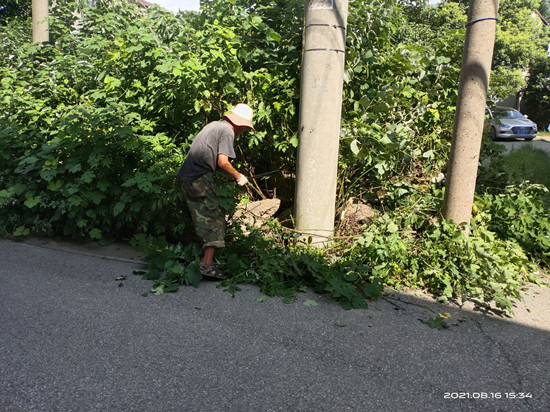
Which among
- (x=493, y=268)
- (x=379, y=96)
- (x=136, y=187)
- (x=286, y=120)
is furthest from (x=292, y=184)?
(x=493, y=268)

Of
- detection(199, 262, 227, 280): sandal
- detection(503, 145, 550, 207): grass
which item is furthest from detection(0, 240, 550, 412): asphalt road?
detection(503, 145, 550, 207): grass

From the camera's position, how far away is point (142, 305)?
3.84 m

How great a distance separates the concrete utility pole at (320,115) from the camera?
15.4 feet

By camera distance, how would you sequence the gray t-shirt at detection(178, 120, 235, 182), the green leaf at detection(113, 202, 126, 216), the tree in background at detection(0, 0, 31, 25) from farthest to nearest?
the tree in background at detection(0, 0, 31, 25) < the green leaf at detection(113, 202, 126, 216) < the gray t-shirt at detection(178, 120, 235, 182)

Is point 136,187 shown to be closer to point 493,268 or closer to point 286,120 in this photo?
point 286,120

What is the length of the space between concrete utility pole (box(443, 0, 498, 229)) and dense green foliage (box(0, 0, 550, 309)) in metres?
0.31

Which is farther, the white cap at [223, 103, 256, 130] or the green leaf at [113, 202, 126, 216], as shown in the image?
the green leaf at [113, 202, 126, 216]

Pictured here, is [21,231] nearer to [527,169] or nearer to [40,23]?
[40,23]

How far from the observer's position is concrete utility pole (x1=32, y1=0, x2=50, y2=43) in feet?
25.8

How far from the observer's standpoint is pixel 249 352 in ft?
10.3

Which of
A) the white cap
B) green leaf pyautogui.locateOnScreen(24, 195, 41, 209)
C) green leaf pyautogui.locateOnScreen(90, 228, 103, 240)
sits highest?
the white cap

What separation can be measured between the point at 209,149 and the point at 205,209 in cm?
58

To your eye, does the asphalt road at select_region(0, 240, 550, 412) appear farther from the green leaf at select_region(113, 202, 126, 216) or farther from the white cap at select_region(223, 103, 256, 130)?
the white cap at select_region(223, 103, 256, 130)

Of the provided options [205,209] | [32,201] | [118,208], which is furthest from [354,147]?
[32,201]
